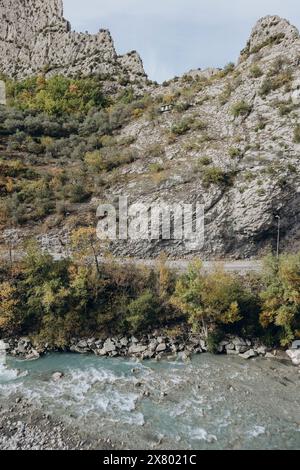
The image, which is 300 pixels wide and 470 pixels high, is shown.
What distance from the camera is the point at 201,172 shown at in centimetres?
4109

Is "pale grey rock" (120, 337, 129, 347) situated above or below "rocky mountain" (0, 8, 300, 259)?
below

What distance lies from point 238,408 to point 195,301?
9.03m

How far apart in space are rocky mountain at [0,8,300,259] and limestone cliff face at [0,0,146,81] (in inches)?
559

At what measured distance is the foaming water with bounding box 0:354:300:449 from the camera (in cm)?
1664

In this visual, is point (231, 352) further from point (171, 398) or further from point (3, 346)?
point (3, 346)

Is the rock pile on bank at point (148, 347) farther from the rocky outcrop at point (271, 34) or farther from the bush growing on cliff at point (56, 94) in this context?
the bush growing on cliff at point (56, 94)

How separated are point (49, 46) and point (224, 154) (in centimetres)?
5414

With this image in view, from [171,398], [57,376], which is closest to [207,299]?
[171,398]

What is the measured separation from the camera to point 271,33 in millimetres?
56688

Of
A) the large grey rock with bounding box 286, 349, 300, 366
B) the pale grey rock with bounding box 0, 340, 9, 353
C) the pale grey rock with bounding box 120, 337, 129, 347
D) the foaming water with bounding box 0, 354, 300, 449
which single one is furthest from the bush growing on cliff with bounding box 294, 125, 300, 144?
the pale grey rock with bounding box 0, 340, 9, 353

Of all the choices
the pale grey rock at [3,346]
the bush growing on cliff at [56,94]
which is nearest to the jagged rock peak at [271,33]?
the bush growing on cliff at [56,94]

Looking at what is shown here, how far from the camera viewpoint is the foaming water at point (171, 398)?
54.6 feet

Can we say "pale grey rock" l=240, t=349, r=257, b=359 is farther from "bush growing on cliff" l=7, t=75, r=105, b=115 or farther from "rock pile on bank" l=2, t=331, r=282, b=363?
"bush growing on cliff" l=7, t=75, r=105, b=115
